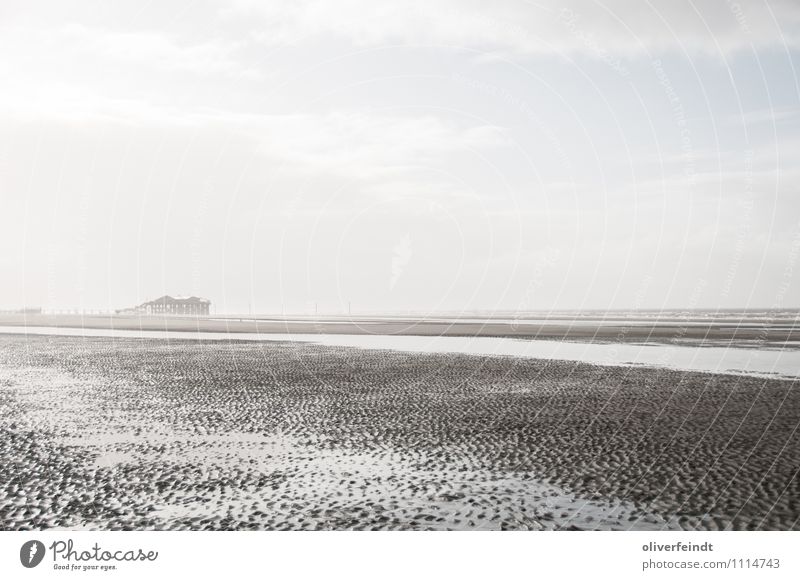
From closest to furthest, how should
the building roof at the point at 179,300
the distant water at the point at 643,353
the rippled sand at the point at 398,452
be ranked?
the rippled sand at the point at 398,452 → the distant water at the point at 643,353 → the building roof at the point at 179,300

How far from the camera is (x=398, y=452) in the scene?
17672 millimetres

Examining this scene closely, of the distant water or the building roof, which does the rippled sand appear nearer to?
the distant water

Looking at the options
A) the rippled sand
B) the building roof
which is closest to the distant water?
the rippled sand

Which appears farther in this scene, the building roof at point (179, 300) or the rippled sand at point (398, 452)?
the building roof at point (179, 300)

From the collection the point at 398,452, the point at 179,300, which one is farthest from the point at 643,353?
the point at 179,300

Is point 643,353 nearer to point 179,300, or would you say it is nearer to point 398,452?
point 398,452

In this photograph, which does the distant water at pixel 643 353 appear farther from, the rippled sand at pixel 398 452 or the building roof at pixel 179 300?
the building roof at pixel 179 300

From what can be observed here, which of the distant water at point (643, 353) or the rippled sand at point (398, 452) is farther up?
the distant water at point (643, 353)

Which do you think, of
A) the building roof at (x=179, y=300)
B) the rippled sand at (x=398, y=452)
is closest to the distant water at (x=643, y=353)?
the rippled sand at (x=398, y=452)

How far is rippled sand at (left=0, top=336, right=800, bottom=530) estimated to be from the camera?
12797 millimetres

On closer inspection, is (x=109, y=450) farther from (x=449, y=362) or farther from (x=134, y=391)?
(x=449, y=362)

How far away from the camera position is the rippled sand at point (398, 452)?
12797 mm

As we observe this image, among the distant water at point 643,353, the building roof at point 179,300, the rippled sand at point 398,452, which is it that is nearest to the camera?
the rippled sand at point 398,452
